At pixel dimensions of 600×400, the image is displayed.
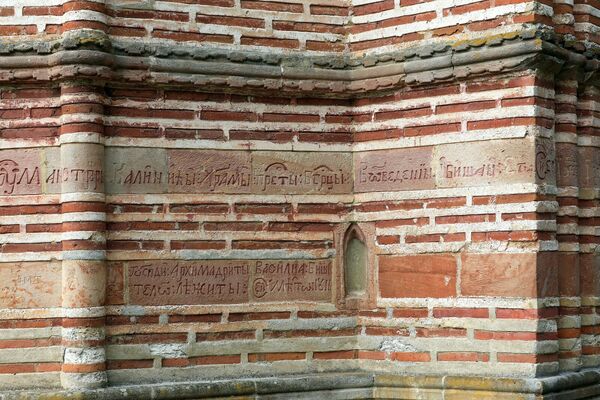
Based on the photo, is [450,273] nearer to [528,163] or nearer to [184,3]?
[528,163]

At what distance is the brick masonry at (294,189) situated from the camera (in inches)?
380

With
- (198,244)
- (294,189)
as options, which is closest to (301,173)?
(294,189)

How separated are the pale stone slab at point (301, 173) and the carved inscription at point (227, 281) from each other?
0.71 m

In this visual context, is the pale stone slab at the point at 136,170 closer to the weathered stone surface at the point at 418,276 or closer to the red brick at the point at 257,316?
the red brick at the point at 257,316

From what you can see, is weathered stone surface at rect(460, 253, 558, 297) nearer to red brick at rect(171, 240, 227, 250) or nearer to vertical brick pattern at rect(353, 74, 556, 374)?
vertical brick pattern at rect(353, 74, 556, 374)

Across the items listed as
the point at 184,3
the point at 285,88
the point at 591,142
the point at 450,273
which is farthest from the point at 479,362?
the point at 184,3

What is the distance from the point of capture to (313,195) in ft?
34.6

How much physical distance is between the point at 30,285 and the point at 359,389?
3225mm

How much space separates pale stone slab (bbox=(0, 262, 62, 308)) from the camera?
970 centimetres

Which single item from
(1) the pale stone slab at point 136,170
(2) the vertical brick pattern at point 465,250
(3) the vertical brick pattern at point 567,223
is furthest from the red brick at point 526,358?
(1) the pale stone slab at point 136,170

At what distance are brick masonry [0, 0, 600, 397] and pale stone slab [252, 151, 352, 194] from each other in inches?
0.8

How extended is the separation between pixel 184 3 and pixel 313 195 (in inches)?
86.9

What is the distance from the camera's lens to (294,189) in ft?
34.3

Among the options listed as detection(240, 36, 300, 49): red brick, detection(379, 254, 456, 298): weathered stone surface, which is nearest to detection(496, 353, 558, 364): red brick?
detection(379, 254, 456, 298): weathered stone surface
